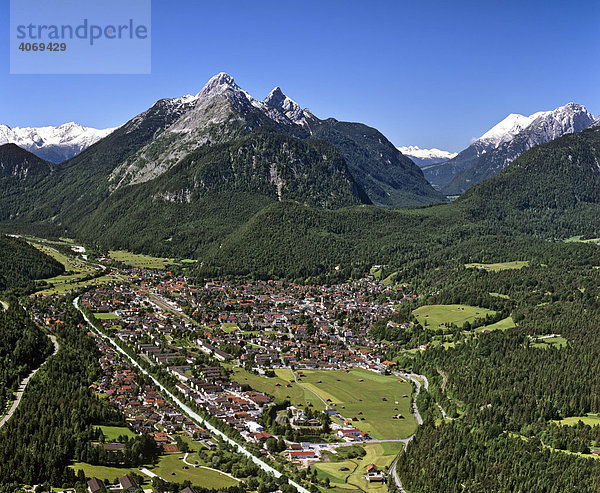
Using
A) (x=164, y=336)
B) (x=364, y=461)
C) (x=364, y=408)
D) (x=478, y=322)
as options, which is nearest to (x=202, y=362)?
(x=164, y=336)

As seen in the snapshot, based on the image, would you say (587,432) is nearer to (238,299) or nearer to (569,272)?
(569,272)

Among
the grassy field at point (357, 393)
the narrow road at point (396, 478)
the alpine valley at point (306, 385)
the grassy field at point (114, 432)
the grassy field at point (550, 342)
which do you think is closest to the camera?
the narrow road at point (396, 478)

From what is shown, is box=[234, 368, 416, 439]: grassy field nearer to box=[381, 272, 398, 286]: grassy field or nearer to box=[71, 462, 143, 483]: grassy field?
box=[71, 462, 143, 483]: grassy field

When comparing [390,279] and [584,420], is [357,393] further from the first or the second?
[390,279]

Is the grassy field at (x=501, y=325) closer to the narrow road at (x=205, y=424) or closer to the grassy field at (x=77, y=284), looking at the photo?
the narrow road at (x=205, y=424)

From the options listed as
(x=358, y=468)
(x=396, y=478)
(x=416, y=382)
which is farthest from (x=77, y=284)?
(x=396, y=478)

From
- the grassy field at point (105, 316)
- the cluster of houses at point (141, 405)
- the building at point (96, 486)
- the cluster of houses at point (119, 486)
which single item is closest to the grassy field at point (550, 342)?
the cluster of houses at point (141, 405)
